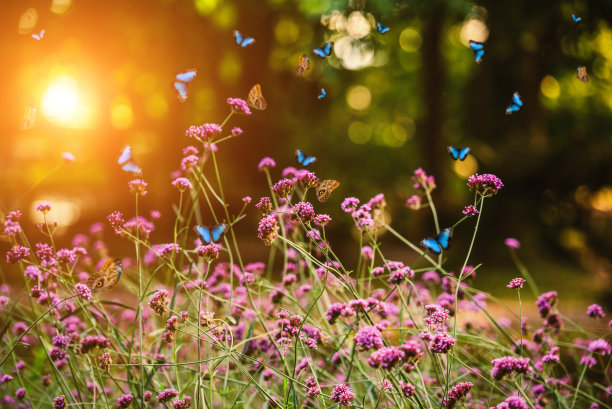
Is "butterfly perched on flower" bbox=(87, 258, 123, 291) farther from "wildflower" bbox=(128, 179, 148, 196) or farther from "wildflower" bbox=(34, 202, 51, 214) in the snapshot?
"wildflower" bbox=(34, 202, 51, 214)

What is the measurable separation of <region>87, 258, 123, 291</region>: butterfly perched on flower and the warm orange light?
23.3 ft

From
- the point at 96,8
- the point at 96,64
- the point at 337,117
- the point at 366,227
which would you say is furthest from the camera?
the point at 337,117

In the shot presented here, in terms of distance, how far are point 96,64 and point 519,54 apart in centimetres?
1025

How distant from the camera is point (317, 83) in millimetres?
14258

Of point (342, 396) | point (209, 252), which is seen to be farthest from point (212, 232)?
point (342, 396)

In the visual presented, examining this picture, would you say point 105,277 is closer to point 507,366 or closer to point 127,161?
point 127,161

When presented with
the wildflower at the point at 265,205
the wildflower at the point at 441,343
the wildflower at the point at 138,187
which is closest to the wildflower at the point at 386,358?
the wildflower at the point at 441,343

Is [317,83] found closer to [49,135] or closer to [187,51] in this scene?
[187,51]

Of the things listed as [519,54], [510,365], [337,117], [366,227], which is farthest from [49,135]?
[510,365]

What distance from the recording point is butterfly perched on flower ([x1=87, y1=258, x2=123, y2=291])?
2252 millimetres

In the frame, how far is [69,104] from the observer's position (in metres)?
11.6

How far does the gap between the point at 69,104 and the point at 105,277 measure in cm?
1061

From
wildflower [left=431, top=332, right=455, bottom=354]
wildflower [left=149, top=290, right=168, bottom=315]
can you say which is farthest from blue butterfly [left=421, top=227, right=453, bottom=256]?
wildflower [left=149, top=290, right=168, bottom=315]

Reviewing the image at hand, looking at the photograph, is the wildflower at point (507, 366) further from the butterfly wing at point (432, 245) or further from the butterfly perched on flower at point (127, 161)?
the butterfly perched on flower at point (127, 161)
